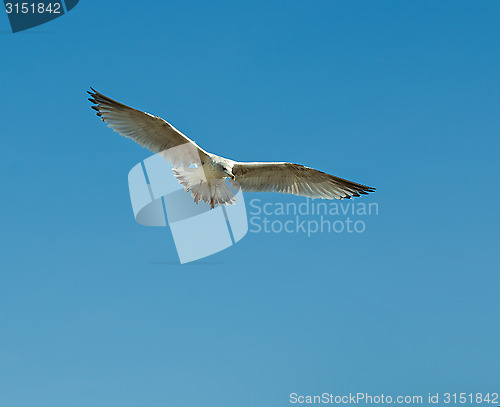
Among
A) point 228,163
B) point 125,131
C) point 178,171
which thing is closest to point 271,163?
point 228,163

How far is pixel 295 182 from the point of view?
1630 cm

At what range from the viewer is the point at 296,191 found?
16375mm

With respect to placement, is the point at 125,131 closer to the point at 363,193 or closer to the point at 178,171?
the point at 178,171

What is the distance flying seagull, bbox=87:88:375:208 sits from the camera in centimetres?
1482

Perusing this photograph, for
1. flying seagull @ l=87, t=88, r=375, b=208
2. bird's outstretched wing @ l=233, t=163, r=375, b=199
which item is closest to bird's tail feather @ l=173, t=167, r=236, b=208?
flying seagull @ l=87, t=88, r=375, b=208

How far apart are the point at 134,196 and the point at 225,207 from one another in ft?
6.78

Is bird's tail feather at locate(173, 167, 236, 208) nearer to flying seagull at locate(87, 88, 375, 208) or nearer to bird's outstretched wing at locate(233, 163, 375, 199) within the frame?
flying seagull at locate(87, 88, 375, 208)

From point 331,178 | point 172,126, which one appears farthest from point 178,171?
point 331,178

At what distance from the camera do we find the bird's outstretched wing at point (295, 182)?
1579 centimetres

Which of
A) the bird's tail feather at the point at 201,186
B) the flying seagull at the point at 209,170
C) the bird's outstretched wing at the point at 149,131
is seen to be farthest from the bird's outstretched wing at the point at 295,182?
the bird's outstretched wing at the point at 149,131

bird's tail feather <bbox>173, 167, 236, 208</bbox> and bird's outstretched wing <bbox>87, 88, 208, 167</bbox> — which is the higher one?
Result: bird's outstretched wing <bbox>87, 88, 208, 167</bbox>

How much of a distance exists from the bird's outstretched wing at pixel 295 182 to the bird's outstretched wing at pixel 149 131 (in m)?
1.18

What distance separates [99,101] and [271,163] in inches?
151

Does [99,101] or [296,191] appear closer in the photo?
[99,101]
